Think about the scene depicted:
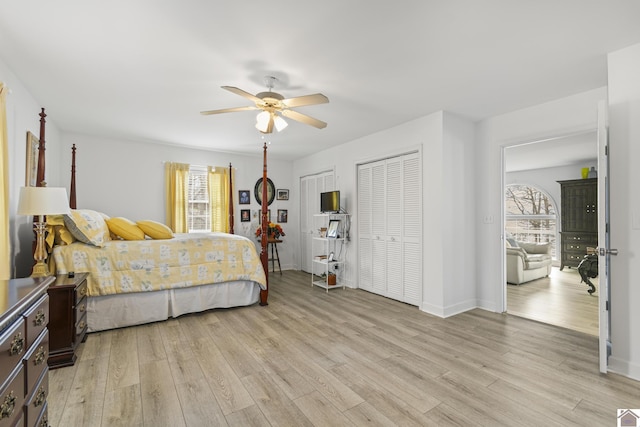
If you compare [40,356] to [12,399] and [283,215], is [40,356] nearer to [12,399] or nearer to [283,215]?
[12,399]

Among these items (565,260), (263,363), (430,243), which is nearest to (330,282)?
(430,243)

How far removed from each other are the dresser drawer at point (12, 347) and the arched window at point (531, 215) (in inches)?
367

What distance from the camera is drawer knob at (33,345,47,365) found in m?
1.27

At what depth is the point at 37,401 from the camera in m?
1.27

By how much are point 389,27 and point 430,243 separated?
101 inches

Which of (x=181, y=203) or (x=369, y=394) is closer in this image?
(x=369, y=394)

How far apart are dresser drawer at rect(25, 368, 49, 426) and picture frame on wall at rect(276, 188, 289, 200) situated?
5.31m

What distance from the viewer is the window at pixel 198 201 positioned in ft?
18.3

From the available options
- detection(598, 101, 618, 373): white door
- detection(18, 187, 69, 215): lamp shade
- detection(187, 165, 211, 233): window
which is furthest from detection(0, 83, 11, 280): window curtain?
detection(598, 101, 618, 373): white door

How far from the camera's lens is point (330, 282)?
16.3 feet

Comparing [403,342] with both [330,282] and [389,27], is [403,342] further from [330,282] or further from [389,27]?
[389,27]

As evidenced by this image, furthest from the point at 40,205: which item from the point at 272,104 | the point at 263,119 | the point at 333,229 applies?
the point at 333,229

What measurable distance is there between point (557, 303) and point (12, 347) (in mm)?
5387

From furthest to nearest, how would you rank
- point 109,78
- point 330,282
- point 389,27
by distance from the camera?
1. point 330,282
2. point 109,78
3. point 389,27
